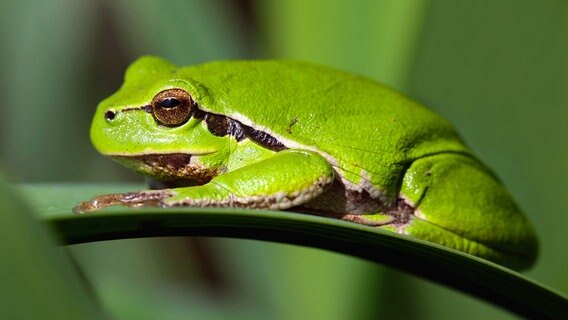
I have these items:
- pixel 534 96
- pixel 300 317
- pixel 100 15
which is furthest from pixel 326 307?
pixel 100 15

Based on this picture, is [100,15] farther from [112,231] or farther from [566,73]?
[112,231]

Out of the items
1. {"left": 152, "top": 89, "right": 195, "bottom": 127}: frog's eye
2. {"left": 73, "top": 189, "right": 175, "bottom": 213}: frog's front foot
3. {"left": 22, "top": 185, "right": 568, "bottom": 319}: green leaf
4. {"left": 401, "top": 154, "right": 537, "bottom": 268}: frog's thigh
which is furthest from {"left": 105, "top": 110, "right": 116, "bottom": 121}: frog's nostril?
{"left": 401, "top": 154, "right": 537, "bottom": 268}: frog's thigh

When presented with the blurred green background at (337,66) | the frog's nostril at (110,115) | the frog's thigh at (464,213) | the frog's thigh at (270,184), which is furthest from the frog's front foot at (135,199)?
the frog's thigh at (464,213)

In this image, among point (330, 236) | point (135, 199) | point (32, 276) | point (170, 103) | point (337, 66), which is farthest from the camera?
point (337, 66)

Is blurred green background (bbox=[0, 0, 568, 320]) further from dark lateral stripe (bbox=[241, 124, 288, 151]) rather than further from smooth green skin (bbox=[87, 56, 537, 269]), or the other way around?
dark lateral stripe (bbox=[241, 124, 288, 151])

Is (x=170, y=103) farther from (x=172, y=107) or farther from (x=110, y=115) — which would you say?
(x=110, y=115)

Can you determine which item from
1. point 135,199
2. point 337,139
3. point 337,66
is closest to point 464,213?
point 337,139
